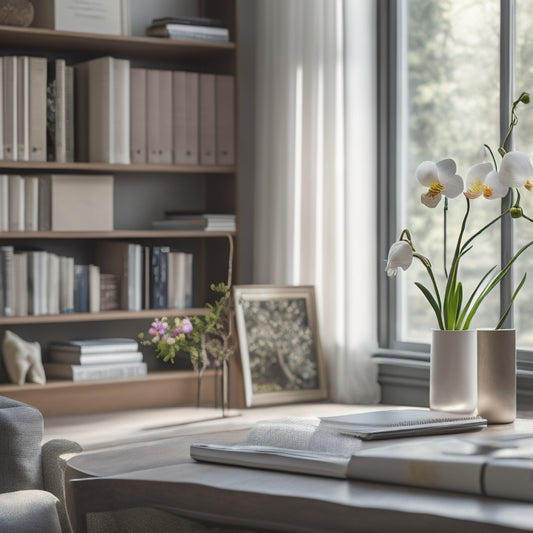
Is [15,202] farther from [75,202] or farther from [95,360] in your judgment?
[95,360]

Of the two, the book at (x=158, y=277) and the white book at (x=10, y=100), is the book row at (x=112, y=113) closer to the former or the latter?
the white book at (x=10, y=100)

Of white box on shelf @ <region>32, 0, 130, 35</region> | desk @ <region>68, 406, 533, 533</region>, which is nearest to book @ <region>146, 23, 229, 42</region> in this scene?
white box on shelf @ <region>32, 0, 130, 35</region>

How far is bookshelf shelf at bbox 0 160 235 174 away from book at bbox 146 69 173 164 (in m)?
0.05

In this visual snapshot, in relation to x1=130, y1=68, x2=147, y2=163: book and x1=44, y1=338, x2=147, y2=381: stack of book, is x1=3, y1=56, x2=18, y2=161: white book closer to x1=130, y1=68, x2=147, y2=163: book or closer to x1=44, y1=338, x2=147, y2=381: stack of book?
x1=130, y1=68, x2=147, y2=163: book

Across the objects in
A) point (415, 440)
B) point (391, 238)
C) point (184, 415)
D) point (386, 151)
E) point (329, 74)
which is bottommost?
point (184, 415)

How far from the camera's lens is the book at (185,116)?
355 cm

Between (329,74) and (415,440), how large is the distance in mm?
2175

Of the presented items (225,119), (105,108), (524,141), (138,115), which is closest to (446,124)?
(524,141)

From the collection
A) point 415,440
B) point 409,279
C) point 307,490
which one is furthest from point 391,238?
point 307,490

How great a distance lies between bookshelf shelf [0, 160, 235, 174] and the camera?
10.8 feet

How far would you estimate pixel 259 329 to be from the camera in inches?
133

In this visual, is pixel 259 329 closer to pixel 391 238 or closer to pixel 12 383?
pixel 391 238

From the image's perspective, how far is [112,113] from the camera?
3.41 m

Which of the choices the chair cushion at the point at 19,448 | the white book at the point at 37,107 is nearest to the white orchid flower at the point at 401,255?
the chair cushion at the point at 19,448
